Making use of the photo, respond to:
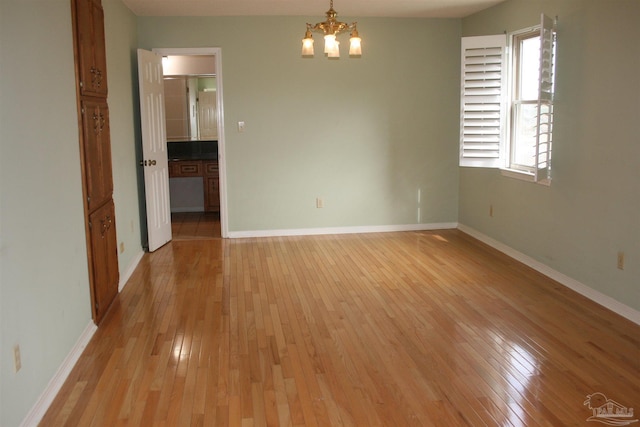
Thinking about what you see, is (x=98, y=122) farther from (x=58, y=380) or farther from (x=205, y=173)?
(x=205, y=173)

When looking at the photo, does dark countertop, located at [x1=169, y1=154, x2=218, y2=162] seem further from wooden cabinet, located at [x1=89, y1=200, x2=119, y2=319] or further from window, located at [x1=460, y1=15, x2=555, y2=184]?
window, located at [x1=460, y1=15, x2=555, y2=184]

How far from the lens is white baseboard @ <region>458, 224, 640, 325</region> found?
4.00 metres

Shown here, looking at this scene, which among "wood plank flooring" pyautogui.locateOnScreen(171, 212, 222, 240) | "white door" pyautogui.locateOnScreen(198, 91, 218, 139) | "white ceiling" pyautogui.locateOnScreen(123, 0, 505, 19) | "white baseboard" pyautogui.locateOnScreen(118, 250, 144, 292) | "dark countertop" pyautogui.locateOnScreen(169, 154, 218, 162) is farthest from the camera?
"white door" pyautogui.locateOnScreen(198, 91, 218, 139)

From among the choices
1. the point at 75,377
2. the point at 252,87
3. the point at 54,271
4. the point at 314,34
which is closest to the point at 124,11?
the point at 252,87

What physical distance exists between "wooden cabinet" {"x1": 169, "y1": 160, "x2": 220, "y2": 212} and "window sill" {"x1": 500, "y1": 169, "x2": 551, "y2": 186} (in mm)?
4034

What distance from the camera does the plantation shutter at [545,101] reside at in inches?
187

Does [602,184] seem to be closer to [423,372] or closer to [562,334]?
[562,334]

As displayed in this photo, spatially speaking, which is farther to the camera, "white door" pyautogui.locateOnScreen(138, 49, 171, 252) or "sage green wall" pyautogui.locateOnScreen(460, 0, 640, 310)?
"white door" pyautogui.locateOnScreen(138, 49, 171, 252)

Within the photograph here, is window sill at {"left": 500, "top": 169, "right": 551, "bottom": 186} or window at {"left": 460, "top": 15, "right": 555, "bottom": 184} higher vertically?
window at {"left": 460, "top": 15, "right": 555, "bottom": 184}

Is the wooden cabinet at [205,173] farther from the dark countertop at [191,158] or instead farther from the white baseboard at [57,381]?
the white baseboard at [57,381]

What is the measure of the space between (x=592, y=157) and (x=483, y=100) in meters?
1.65

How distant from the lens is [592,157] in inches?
174

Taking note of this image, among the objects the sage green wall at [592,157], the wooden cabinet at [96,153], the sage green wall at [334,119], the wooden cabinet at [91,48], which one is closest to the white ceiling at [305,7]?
the sage green wall at [334,119]

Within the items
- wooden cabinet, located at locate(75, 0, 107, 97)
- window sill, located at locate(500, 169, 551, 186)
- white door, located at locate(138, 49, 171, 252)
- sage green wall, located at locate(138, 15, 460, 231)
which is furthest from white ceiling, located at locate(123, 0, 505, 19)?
window sill, located at locate(500, 169, 551, 186)
